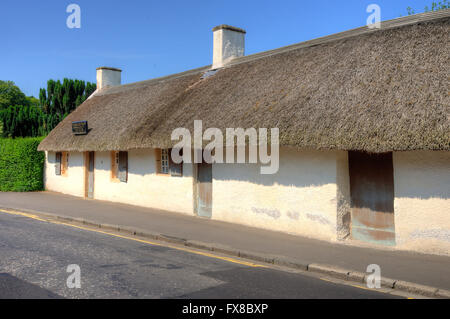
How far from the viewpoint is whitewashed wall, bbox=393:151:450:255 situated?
7098mm

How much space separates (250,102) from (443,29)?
188 inches

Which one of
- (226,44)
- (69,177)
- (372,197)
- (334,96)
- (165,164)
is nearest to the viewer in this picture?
(372,197)

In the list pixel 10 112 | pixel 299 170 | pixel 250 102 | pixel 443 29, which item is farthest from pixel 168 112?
pixel 10 112

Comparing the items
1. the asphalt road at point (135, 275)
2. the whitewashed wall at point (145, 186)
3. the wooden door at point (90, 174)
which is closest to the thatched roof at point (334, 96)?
the whitewashed wall at point (145, 186)

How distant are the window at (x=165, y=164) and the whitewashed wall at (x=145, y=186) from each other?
0.16 m

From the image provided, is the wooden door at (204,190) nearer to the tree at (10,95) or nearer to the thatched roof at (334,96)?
the thatched roof at (334,96)

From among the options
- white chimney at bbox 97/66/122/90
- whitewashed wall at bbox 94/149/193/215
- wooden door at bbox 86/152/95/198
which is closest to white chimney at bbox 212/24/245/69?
whitewashed wall at bbox 94/149/193/215

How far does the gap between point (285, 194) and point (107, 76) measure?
15.5 metres

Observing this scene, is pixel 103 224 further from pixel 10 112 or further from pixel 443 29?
pixel 10 112

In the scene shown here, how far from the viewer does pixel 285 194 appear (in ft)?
31.2

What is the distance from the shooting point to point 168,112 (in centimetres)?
1300

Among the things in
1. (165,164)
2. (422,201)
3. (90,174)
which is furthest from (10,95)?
(422,201)

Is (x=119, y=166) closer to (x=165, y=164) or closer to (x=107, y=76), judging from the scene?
(x=165, y=164)

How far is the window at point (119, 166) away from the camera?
14.8 meters
